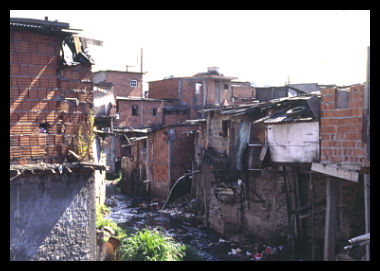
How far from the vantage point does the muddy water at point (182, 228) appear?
12.1 metres

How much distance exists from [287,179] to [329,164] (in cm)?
348

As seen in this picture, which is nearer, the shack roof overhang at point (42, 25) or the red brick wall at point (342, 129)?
the shack roof overhang at point (42, 25)

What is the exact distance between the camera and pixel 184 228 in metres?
15.7

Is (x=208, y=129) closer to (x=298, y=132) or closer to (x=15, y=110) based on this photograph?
(x=298, y=132)

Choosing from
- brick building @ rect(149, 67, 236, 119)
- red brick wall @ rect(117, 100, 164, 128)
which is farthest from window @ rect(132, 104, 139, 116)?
brick building @ rect(149, 67, 236, 119)

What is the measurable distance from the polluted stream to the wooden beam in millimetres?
Result: 3956

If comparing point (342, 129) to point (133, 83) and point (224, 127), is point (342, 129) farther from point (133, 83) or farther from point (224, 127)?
point (133, 83)

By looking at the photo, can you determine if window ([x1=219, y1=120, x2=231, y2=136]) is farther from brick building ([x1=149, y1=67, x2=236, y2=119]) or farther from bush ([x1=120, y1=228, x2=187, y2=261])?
brick building ([x1=149, y1=67, x2=236, y2=119])

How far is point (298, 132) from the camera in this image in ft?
33.9

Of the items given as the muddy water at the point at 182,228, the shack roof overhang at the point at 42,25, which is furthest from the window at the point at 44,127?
the muddy water at the point at 182,228

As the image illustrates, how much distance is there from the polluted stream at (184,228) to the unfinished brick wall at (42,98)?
5.78 meters

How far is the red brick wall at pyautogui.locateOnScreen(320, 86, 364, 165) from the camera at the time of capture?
26.3ft

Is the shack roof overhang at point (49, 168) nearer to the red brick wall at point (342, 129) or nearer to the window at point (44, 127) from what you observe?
the window at point (44, 127)

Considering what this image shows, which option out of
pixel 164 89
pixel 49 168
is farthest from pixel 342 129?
pixel 164 89
